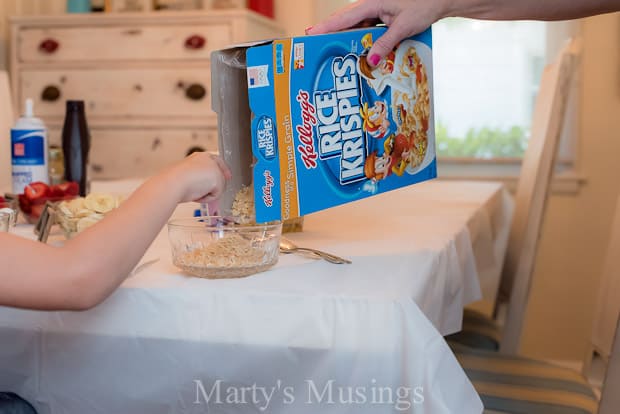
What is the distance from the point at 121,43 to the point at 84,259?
248cm

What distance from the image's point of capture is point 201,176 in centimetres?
84

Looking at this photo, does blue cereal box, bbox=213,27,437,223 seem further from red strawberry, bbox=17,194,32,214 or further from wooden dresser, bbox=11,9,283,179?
wooden dresser, bbox=11,9,283,179

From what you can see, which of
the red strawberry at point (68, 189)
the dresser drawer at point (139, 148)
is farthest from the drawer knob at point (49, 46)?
the red strawberry at point (68, 189)

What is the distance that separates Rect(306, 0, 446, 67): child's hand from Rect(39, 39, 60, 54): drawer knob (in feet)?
7.58

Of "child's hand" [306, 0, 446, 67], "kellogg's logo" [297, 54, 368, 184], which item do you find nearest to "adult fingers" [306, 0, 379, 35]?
"child's hand" [306, 0, 446, 67]

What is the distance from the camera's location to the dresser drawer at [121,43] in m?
2.96

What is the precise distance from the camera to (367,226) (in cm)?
126

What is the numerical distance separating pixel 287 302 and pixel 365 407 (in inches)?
Result: 5.1

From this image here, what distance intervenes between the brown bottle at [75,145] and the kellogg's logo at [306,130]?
0.81 metres

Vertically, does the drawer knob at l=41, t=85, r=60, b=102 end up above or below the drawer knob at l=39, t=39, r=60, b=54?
below

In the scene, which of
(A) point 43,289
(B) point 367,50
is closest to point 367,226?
(B) point 367,50

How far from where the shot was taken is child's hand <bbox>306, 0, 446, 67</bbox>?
3.10ft

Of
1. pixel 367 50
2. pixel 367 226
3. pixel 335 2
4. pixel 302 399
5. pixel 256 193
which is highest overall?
pixel 335 2

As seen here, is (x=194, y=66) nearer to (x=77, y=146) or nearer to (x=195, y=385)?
(x=77, y=146)
